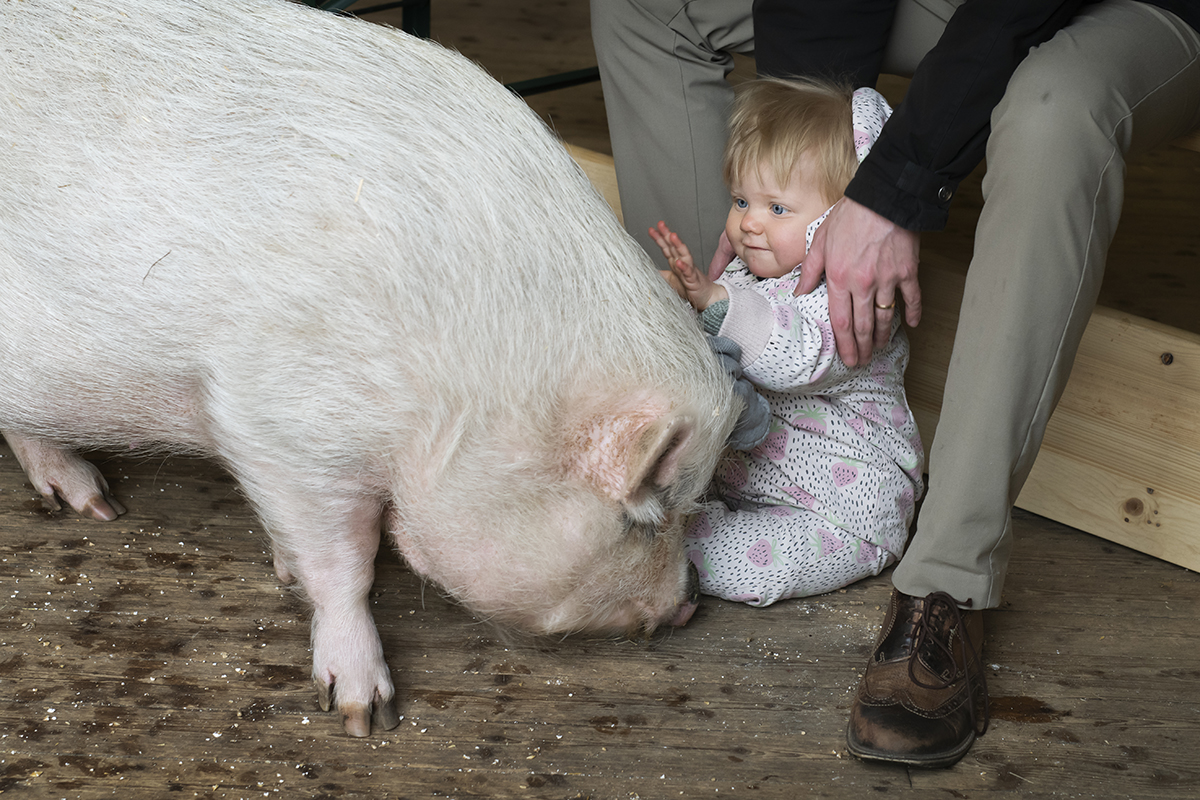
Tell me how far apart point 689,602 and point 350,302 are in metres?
0.67

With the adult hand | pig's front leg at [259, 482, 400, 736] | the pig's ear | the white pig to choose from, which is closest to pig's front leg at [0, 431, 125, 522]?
the white pig

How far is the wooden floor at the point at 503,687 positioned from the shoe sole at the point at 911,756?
1 cm

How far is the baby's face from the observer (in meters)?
1.52

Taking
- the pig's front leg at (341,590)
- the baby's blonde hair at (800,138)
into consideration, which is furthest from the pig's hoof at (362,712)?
the baby's blonde hair at (800,138)

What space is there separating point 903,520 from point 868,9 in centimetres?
83

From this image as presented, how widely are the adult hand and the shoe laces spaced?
1.17ft

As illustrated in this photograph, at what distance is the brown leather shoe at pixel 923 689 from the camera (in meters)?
1.31

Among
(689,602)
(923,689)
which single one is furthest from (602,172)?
(923,689)

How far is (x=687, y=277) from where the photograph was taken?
149 centimetres

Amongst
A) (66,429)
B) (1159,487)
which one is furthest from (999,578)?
(66,429)

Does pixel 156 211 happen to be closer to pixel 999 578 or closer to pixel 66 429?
pixel 66 429

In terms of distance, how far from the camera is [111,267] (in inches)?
48.7

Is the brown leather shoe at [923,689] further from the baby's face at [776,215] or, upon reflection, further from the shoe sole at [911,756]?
the baby's face at [776,215]

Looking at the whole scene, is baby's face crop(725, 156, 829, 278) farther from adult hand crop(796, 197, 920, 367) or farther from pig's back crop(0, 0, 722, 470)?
pig's back crop(0, 0, 722, 470)
